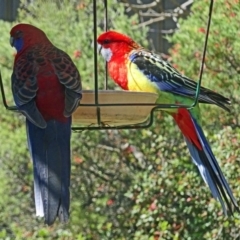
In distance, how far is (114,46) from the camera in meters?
2.62

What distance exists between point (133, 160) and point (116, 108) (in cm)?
209

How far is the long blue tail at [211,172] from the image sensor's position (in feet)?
8.09

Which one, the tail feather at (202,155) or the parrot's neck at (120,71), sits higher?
the parrot's neck at (120,71)

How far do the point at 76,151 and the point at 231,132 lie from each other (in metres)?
0.88

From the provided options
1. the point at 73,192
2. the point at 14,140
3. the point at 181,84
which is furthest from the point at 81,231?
the point at 181,84

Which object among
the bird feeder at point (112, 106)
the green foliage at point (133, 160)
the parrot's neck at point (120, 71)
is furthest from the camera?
the green foliage at point (133, 160)

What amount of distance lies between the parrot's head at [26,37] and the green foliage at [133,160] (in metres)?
1.14

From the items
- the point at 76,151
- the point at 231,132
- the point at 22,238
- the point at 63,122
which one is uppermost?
the point at 63,122

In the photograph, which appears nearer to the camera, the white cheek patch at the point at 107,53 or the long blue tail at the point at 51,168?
the long blue tail at the point at 51,168

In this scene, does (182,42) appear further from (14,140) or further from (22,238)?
(22,238)

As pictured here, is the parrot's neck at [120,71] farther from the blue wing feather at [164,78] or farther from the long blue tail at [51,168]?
the long blue tail at [51,168]

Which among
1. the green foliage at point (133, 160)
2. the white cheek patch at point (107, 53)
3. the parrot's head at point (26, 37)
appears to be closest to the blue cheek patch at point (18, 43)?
A: the parrot's head at point (26, 37)

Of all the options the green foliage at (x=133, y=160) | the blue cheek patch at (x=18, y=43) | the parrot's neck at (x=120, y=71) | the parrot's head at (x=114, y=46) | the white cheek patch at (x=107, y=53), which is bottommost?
the green foliage at (x=133, y=160)

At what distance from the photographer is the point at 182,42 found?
390cm
